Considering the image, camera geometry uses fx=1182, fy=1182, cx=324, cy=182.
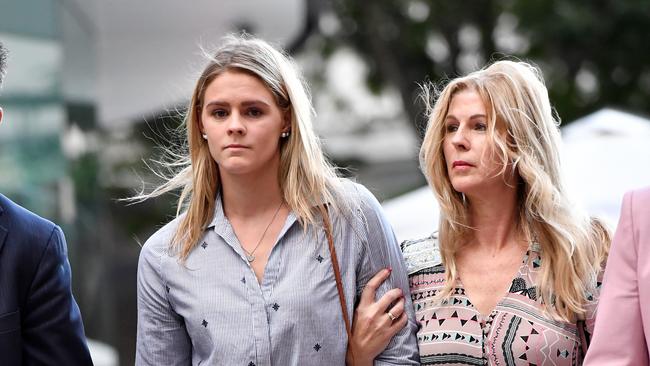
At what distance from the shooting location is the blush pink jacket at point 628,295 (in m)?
2.69

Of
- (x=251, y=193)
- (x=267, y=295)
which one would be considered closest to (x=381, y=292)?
(x=267, y=295)

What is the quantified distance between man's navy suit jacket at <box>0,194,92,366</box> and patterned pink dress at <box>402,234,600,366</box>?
0.98 metres

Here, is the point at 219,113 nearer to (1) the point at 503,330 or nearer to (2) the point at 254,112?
(2) the point at 254,112

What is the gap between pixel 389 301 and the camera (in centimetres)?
331

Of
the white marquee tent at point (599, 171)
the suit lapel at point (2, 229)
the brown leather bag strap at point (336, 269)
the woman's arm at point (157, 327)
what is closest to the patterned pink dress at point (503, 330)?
the brown leather bag strap at point (336, 269)

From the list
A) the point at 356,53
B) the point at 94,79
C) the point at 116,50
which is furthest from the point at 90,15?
the point at 356,53

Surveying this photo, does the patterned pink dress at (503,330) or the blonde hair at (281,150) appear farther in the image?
the blonde hair at (281,150)

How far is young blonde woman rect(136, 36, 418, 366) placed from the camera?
3178 mm

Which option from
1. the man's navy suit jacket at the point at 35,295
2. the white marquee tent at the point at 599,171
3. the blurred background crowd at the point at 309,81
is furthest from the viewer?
the blurred background crowd at the point at 309,81

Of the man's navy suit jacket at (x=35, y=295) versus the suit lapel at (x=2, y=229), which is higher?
the suit lapel at (x=2, y=229)

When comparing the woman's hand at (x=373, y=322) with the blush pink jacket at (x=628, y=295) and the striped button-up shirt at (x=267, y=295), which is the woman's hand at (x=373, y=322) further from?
the blush pink jacket at (x=628, y=295)

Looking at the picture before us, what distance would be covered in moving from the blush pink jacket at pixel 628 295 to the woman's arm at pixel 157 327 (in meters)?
1.16

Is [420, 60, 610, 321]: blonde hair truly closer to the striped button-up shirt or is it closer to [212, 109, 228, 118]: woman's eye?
the striped button-up shirt

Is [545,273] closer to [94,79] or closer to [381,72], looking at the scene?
[94,79]
